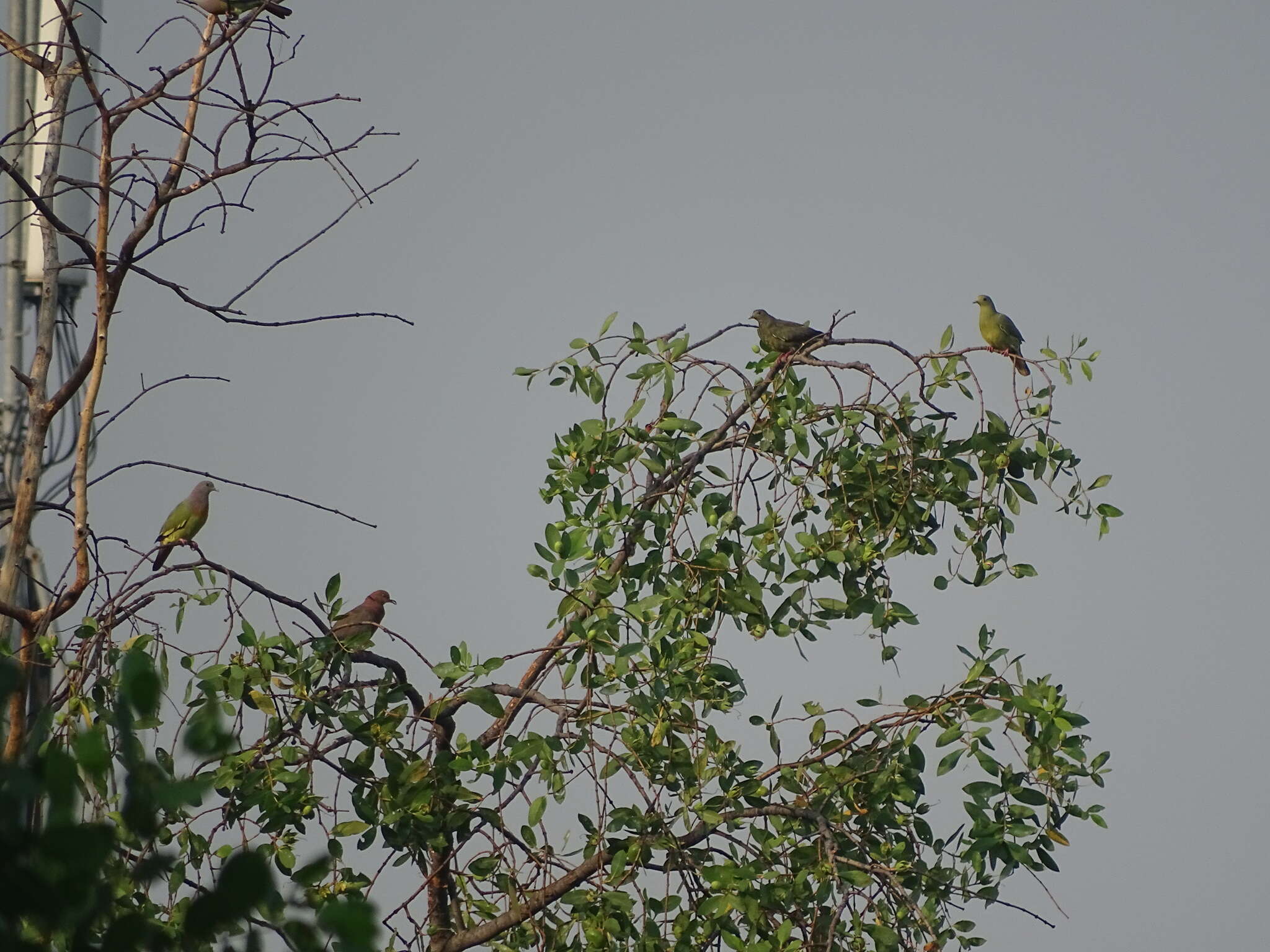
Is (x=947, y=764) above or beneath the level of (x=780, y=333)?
beneath

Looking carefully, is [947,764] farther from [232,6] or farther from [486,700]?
[232,6]

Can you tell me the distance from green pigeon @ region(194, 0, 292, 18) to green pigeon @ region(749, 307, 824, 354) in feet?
4.36

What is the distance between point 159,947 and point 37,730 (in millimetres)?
156

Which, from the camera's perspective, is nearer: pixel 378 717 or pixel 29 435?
pixel 29 435

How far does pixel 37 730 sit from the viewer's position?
2.77ft

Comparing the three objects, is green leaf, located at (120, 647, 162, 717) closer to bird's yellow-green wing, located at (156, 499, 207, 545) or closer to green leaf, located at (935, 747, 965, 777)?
green leaf, located at (935, 747, 965, 777)

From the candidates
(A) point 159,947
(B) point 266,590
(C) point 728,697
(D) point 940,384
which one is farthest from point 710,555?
(A) point 159,947

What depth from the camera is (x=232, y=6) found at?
9.04ft

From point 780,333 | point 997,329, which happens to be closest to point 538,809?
point 780,333

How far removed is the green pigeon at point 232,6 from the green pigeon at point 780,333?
1330 millimetres

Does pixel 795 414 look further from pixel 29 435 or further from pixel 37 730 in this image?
pixel 37 730

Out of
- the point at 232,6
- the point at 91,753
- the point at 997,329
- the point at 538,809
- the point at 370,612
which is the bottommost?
the point at 91,753

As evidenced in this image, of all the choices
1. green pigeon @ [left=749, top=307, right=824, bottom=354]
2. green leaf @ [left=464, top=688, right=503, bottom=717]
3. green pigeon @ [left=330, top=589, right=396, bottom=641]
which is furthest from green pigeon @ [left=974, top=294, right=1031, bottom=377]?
green leaf @ [left=464, top=688, right=503, bottom=717]

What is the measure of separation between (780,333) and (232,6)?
152 centimetres
